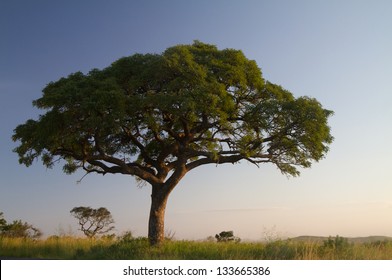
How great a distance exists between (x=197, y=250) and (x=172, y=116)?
6.83m

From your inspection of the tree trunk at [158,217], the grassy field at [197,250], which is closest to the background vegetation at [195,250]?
the grassy field at [197,250]

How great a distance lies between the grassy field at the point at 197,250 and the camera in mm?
16734

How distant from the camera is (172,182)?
2270 centimetres

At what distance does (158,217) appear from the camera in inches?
884

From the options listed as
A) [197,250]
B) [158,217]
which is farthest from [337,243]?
[158,217]

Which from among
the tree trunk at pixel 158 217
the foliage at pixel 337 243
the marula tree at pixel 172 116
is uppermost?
the marula tree at pixel 172 116

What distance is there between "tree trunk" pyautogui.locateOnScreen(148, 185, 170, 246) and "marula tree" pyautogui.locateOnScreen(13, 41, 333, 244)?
5cm

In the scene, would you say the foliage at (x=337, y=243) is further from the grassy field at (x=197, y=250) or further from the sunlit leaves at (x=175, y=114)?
the sunlit leaves at (x=175, y=114)

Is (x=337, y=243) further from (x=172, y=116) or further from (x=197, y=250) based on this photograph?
(x=172, y=116)

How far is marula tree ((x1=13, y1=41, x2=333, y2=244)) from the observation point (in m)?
20.6

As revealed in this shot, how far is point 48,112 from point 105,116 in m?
3.32

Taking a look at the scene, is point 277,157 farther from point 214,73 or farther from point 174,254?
point 174,254

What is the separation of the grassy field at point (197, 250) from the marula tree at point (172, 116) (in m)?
2.52

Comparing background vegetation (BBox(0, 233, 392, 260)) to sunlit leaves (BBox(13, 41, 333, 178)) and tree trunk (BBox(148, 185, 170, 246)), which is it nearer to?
tree trunk (BBox(148, 185, 170, 246))
